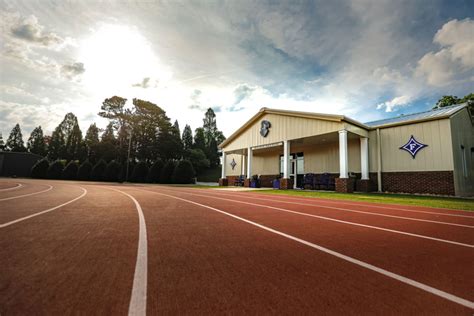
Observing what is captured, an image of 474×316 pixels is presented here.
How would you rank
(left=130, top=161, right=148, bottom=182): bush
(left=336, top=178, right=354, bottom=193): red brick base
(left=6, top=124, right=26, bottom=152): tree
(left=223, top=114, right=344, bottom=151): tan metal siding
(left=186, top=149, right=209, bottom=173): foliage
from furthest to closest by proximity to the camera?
(left=6, top=124, right=26, bottom=152): tree < (left=186, top=149, right=209, bottom=173): foliage < (left=130, top=161, right=148, bottom=182): bush < (left=223, top=114, right=344, bottom=151): tan metal siding < (left=336, top=178, right=354, bottom=193): red brick base

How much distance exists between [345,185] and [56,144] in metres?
75.1

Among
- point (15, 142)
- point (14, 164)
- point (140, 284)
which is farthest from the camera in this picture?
point (15, 142)

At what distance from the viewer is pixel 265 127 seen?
20797 millimetres

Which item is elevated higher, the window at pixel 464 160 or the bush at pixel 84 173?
the window at pixel 464 160

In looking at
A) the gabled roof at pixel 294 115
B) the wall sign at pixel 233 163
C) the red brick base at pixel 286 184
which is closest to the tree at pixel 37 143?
the wall sign at pixel 233 163

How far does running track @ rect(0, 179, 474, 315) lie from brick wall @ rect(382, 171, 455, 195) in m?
11.4

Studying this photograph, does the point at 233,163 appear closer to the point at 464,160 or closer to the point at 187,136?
the point at 464,160

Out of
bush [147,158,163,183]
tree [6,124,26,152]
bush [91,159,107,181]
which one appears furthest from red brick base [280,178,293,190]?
tree [6,124,26,152]

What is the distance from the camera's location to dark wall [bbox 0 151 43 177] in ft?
150

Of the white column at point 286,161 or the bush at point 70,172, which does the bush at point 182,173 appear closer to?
the white column at point 286,161

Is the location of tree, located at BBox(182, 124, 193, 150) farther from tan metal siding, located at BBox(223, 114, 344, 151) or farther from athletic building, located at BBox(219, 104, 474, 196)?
athletic building, located at BBox(219, 104, 474, 196)

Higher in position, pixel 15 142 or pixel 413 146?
pixel 15 142

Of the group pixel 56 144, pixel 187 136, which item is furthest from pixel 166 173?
pixel 56 144

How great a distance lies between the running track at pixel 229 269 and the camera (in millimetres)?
1686
